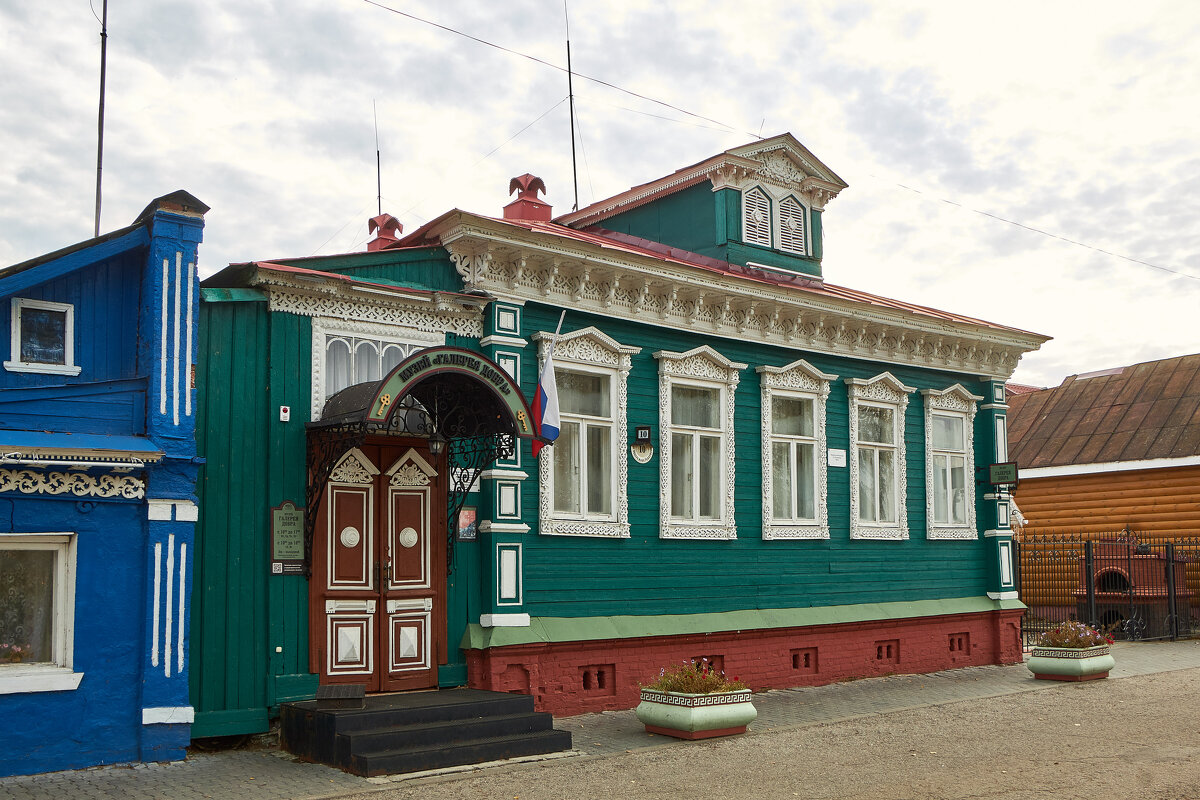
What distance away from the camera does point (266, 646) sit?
32.5 feet

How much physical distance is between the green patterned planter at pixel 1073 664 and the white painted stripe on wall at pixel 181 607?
37.8ft

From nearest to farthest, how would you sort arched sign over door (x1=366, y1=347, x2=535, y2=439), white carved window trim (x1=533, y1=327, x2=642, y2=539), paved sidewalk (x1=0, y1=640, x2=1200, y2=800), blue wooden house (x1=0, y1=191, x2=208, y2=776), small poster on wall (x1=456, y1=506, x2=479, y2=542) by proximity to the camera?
1. paved sidewalk (x1=0, y1=640, x2=1200, y2=800)
2. blue wooden house (x1=0, y1=191, x2=208, y2=776)
3. arched sign over door (x1=366, y1=347, x2=535, y2=439)
4. small poster on wall (x1=456, y1=506, x2=479, y2=542)
5. white carved window trim (x1=533, y1=327, x2=642, y2=539)

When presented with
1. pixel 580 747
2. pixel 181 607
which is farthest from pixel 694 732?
pixel 181 607

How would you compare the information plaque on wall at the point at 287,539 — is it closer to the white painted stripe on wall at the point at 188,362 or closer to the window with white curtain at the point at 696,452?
the white painted stripe on wall at the point at 188,362

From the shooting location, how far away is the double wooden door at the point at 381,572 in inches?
409

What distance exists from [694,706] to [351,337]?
4.88 metres

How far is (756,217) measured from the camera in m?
15.6

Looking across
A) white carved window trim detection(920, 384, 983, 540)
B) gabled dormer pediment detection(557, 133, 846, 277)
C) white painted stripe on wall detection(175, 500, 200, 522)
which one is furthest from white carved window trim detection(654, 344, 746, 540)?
white painted stripe on wall detection(175, 500, 200, 522)

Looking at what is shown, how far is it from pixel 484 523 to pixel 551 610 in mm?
1281

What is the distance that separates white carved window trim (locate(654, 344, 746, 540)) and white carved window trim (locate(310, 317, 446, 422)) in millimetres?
3126

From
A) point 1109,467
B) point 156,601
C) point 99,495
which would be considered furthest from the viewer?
point 1109,467

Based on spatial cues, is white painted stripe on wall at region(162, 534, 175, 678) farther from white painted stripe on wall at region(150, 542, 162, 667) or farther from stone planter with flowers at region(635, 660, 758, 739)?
stone planter with flowers at region(635, 660, 758, 739)

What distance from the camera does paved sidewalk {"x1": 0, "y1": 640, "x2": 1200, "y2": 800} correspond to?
809cm

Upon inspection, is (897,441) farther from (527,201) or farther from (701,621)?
(527,201)
